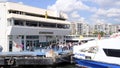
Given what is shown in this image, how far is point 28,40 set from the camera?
4969 cm

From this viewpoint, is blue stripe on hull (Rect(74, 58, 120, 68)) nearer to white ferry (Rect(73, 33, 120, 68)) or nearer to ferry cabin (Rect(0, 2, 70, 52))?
white ferry (Rect(73, 33, 120, 68))

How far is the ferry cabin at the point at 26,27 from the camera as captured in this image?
46.5 m

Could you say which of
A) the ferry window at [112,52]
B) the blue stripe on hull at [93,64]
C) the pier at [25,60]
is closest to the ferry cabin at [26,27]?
the pier at [25,60]

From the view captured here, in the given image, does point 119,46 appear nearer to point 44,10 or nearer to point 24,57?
point 24,57

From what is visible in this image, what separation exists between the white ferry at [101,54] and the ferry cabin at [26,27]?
64.8 feet

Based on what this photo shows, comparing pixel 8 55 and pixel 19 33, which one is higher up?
pixel 19 33

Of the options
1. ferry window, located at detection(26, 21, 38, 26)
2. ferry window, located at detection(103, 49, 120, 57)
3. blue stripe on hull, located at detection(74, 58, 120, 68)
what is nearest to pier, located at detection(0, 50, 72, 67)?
blue stripe on hull, located at detection(74, 58, 120, 68)

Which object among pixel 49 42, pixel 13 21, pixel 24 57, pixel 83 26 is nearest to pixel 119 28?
pixel 24 57

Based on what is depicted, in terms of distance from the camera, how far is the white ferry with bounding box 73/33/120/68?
26.0 m

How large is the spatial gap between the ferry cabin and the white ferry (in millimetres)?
19754

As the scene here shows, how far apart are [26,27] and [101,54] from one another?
24071 millimetres

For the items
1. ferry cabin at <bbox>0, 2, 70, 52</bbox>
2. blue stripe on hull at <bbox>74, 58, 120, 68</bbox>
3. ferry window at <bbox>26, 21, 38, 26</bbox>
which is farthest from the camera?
ferry window at <bbox>26, 21, 38, 26</bbox>

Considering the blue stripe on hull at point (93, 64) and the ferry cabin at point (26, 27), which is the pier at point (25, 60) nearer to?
the blue stripe on hull at point (93, 64)

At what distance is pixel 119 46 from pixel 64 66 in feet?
44.1
